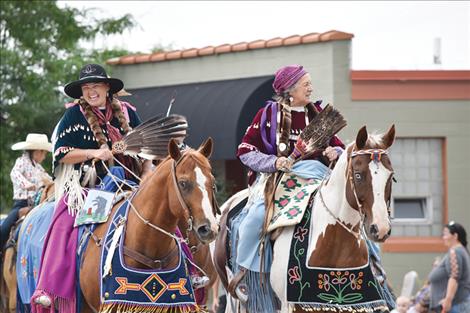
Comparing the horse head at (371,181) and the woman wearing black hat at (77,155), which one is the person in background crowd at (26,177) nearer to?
the woman wearing black hat at (77,155)

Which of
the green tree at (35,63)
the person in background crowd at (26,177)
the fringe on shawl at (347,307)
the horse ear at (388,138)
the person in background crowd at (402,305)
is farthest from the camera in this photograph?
the green tree at (35,63)

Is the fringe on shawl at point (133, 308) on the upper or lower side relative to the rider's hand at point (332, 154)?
lower

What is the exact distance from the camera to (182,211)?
8945mm

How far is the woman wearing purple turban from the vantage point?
33.6 ft

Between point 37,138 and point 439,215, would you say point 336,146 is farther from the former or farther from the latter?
point 439,215

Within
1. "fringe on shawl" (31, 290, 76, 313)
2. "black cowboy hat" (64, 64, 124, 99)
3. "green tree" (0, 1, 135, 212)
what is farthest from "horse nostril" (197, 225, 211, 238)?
"green tree" (0, 1, 135, 212)

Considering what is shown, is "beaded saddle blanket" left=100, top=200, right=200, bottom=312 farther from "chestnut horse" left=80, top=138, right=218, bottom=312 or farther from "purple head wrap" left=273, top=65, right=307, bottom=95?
"purple head wrap" left=273, top=65, right=307, bottom=95

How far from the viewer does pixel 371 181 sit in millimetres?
8969

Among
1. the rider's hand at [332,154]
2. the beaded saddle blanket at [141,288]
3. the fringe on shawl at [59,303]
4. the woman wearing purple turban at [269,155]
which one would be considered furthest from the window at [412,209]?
the beaded saddle blanket at [141,288]

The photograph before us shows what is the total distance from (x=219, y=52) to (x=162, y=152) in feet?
40.0

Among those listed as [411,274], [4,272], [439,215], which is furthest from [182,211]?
[439,215]

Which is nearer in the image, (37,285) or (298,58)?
(37,285)

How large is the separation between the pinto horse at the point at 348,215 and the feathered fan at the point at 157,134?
4.26ft

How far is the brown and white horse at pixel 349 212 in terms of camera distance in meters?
8.91
